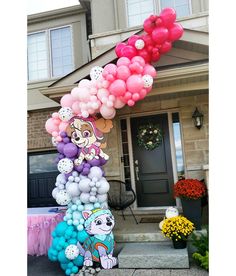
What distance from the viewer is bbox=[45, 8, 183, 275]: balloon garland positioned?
3523 mm

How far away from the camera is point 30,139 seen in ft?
24.9

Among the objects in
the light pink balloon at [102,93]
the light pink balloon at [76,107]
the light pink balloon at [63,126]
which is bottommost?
the light pink balloon at [63,126]

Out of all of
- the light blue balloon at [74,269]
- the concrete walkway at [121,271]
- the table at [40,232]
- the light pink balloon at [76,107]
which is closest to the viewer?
the concrete walkway at [121,271]

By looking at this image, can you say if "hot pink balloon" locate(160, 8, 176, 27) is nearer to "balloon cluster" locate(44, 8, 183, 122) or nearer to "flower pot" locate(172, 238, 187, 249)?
"balloon cluster" locate(44, 8, 183, 122)

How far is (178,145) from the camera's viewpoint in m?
5.48

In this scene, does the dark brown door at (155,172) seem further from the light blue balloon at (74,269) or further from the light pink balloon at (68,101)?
the light blue balloon at (74,269)

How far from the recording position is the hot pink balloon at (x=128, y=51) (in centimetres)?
379

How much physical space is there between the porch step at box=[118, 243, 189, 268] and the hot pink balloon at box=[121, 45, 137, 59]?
9.08 ft

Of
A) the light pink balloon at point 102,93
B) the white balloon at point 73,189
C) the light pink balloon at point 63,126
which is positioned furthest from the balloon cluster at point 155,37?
the white balloon at point 73,189

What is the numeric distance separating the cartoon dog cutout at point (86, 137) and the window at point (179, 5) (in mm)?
3651

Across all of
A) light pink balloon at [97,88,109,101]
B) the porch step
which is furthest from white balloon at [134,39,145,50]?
the porch step
